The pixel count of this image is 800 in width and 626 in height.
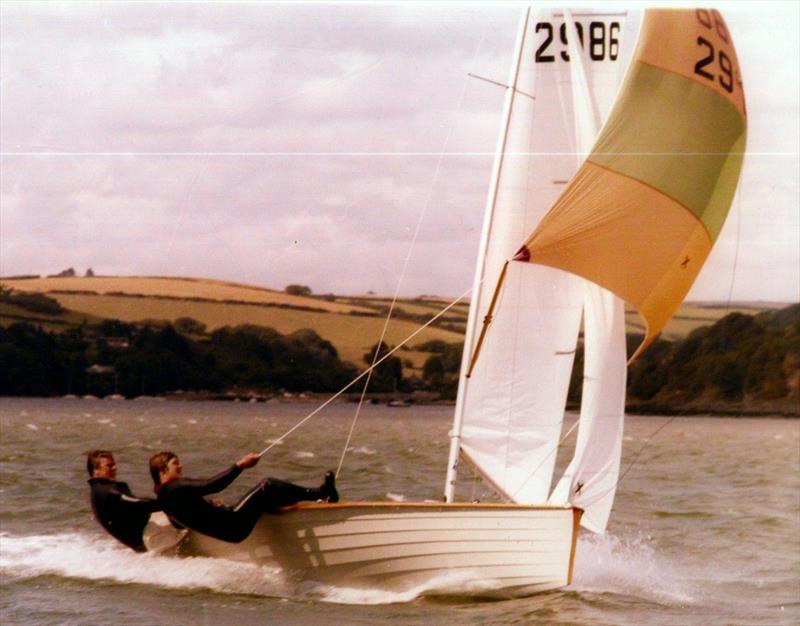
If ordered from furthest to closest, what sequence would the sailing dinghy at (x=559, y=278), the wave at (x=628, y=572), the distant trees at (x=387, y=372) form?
the distant trees at (x=387, y=372) < the wave at (x=628, y=572) < the sailing dinghy at (x=559, y=278)

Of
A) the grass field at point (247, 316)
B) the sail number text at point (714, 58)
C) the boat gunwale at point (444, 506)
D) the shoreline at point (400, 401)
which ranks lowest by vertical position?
the boat gunwale at point (444, 506)

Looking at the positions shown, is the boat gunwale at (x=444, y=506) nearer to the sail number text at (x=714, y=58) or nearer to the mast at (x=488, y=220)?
the mast at (x=488, y=220)

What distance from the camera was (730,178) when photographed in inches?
286

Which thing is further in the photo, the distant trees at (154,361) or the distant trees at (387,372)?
the distant trees at (154,361)

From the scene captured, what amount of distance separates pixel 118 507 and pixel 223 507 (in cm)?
67

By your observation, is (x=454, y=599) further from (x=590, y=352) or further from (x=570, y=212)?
(x=570, y=212)

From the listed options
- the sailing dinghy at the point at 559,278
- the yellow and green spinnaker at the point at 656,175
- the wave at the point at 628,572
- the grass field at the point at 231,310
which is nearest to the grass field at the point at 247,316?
the grass field at the point at 231,310

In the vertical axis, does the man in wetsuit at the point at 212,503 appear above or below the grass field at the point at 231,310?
below

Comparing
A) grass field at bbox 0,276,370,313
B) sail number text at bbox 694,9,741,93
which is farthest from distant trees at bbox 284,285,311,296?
sail number text at bbox 694,9,741,93

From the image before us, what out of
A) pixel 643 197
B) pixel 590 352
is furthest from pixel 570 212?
pixel 590 352

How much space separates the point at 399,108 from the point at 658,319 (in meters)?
2.06

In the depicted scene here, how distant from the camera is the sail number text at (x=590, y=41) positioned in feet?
24.5

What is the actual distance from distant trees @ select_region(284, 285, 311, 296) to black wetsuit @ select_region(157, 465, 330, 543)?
6.85ft

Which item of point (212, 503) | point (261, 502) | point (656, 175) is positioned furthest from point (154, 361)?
point (656, 175)
